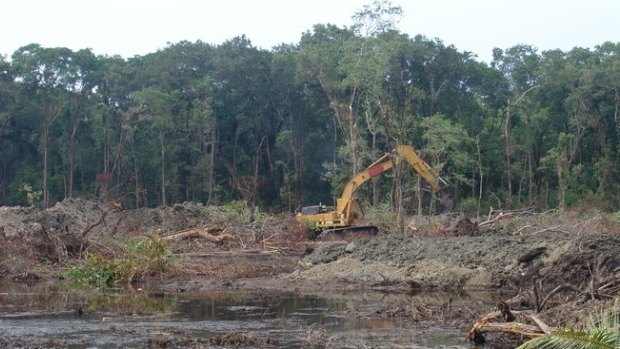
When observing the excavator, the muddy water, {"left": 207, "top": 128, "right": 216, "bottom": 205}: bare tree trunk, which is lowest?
the muddy water

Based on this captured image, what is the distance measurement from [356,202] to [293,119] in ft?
102

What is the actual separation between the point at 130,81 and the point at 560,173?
31.0 metres

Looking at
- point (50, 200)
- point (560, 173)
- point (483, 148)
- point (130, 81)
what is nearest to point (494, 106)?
point (483, 148)

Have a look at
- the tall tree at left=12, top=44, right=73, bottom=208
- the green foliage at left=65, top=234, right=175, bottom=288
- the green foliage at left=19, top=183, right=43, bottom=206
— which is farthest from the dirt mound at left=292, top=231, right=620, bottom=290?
the tall tree at left=12, top=44, right=73, bottom=208

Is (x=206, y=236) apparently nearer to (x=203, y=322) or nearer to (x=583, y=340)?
(x=203, y=322)

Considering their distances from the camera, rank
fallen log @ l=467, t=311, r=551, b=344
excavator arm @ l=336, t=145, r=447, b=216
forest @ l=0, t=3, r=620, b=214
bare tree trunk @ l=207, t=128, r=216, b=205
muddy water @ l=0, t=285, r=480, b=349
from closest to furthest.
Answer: fallen log @ l=467, t=311, r=551, b=344
muddy water @ l=0, t=285, r=480, b=349
excavator arm @ l=336, t=145, r=447, b=216
forest @ l=0, t=3, r=620, b=214
bare tree trunk @ l=207, t=128, r=216, b=205

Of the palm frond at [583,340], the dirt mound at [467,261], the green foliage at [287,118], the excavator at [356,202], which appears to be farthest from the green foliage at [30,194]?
the palm frond at [583,340]

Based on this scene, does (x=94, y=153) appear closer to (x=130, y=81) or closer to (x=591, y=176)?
(x=130, y=81)

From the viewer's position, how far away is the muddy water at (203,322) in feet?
43.9

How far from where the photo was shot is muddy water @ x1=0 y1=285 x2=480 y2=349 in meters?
13.4

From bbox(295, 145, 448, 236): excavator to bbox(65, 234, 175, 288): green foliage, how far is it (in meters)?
10.8

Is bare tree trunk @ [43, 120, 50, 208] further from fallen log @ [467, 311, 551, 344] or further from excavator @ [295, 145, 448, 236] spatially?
fallen log @ [467, 311, 551, 344]

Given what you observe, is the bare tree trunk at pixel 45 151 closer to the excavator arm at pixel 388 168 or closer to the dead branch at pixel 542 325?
the excavator arm at pixel 388 168

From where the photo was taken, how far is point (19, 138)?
214 feet
